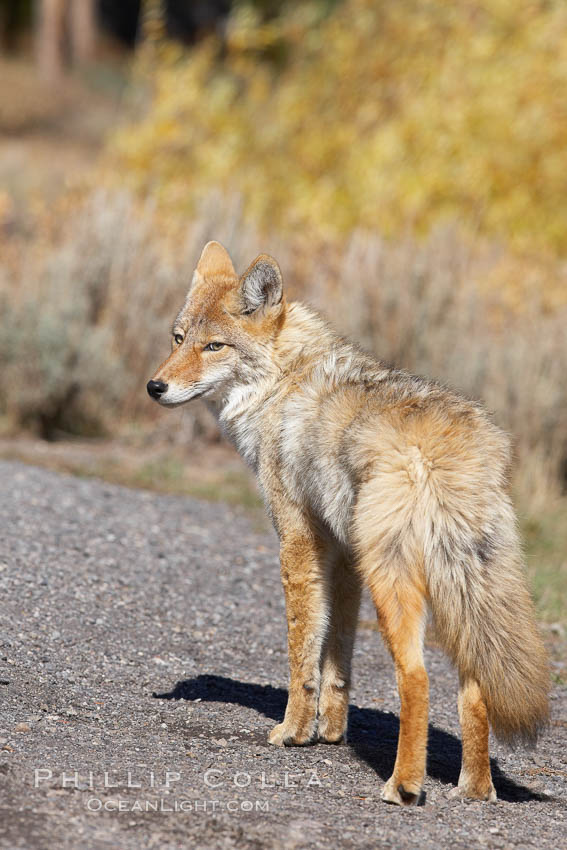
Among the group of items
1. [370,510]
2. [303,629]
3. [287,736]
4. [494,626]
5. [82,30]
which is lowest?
[287,736]

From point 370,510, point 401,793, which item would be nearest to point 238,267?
point 370,510

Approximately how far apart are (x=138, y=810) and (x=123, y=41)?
47219 mm

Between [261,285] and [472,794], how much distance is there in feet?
8.32

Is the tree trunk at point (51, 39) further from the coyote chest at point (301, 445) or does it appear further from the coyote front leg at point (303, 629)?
the coyote front leg at point (303, 629)

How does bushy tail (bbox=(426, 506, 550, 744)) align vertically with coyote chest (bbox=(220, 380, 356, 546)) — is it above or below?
below

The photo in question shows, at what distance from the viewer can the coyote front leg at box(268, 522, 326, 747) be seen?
4633mm

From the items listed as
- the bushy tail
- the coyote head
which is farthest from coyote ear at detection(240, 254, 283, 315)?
the bushy tail

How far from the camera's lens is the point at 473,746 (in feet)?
13.2

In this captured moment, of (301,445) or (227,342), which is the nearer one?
(301,445)

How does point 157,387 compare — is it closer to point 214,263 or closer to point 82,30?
point 214,263

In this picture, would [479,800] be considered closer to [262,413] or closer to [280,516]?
[280,516]

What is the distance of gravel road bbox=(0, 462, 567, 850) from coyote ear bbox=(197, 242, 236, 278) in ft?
6.69

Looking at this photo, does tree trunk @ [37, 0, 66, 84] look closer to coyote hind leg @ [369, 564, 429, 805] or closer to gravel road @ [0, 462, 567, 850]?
gravel road @ [0, 462, 567, 850]

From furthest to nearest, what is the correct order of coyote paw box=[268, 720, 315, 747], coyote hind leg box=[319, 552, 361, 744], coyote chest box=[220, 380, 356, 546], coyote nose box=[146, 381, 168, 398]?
coyote nose box=[146, 381, 168, 398] < coyote hind leg box=[319, 552, 361, 744] < coyote paw box=[268, 720, 315, 747] < coyote chest box=[220, 380, 356, 546]
